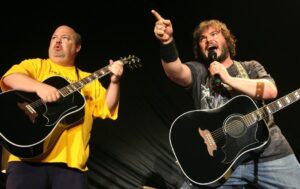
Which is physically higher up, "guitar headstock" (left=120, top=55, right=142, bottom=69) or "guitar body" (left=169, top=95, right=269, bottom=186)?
"guitar headstock" (left=120, top=55, right=142, bottom=69)

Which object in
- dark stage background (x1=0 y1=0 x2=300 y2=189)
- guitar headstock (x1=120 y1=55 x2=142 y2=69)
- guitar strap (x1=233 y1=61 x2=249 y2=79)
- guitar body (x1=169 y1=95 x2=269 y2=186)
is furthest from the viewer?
dark stage background (x1=0 y1=0 x2=300 y2=189)

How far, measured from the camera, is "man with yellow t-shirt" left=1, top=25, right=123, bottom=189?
1.89m

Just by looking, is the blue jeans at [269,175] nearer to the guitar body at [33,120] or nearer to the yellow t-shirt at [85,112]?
the yellow t-shirt at [85,112]

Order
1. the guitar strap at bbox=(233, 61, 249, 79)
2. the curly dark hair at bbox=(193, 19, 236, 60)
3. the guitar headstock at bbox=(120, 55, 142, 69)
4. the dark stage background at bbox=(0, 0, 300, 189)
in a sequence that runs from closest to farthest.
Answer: the guitar strap at bbox=(233, 61, 249, 79) → the curly dark hair at bbox=(193, 19, 236, 60) → the guitar headstock at bbox=(120, 55, 142, 69) → the dark stage background at bbox=(0, 0, 300, 189)

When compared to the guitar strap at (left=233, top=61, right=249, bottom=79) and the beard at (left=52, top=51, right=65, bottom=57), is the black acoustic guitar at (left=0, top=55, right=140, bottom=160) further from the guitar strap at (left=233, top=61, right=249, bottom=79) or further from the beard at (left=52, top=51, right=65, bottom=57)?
the guitar strap at (left=233, top=61, right=249, bottom=79)

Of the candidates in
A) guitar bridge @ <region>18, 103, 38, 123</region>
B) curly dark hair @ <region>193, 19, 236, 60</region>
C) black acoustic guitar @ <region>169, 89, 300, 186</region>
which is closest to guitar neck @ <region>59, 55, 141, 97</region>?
guitar bridge @ <region>18, 103, 38, 123</region>

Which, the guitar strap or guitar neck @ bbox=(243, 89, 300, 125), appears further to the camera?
the guitar strap

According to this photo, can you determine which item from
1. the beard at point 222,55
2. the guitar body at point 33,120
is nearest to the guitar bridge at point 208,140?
the beard at point 222,55

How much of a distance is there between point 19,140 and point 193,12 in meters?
2.26

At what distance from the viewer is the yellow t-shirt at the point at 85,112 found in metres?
1.96

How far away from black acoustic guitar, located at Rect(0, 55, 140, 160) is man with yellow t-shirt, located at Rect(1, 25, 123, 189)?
0.04 m

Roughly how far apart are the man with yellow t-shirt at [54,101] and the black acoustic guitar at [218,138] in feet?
1.82

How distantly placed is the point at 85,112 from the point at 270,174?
3.46ft

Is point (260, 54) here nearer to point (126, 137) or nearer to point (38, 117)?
point (126, 137)
